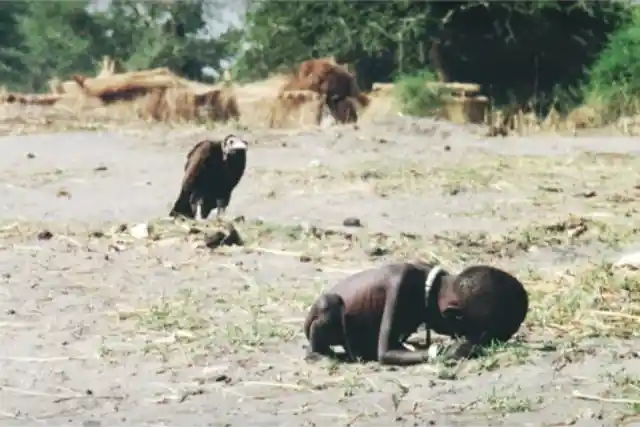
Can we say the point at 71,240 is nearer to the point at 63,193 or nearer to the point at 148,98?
the point at 63,193

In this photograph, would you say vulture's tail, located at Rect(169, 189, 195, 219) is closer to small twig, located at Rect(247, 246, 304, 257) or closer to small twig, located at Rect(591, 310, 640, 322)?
small twig, located at Rect(247, 246, 304, 257)

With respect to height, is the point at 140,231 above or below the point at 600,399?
below

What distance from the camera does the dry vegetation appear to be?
5.56 m

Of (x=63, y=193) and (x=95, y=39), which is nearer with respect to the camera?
(x=63, y=193)

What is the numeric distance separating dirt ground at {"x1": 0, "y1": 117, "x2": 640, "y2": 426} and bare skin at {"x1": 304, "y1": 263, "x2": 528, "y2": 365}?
105 mm

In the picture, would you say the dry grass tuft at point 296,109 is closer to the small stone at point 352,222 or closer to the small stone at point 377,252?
the small stone at point 352,222

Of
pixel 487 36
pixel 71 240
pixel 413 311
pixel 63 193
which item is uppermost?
pixel 487 36

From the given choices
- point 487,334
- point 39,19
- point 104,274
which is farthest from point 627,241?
point 39,19

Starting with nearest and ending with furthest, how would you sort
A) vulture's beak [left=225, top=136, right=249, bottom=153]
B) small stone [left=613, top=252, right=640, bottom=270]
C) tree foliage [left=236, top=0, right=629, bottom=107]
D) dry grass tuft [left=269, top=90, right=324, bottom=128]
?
small stone [left=613, top=252, right=640, bottom=270] < vulture's beak [left=225, top=136, right=249, bottom=153] < dry grass tuft [left=269, top=90, right=324, bottom=128] < tree foliage [left=236, top=0, right=629, bottom=107]

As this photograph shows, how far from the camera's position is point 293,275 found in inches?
343

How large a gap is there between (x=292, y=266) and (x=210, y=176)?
2162 millimetres

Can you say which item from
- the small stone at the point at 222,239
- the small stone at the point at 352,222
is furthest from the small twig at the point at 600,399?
the small stone at the point at 352,222

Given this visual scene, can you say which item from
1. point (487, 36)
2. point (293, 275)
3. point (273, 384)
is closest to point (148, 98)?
point (487, 36)

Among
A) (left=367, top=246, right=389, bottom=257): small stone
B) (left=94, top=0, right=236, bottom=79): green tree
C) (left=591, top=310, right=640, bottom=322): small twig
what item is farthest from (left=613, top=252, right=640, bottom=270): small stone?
(left=94, top=0, right=236, bottom=79): green tree
